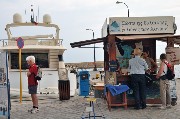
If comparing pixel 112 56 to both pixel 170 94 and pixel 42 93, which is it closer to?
pixel 170 94

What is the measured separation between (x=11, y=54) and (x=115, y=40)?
884 centimetres

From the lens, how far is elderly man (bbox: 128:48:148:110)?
12977 mm

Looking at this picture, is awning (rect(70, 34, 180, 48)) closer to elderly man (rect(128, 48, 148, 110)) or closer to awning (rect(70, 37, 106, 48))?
awning (rect(70, 37, 106, 48))

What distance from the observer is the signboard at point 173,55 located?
44.7 ft

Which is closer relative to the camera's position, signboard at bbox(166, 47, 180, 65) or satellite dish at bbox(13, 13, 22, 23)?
signboard at bbox(166, 47, 180, 65)

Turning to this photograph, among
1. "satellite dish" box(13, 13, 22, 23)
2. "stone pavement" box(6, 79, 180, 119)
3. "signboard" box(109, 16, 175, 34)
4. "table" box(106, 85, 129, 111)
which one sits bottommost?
"stone pavement" box(6, 79, 180, 119)

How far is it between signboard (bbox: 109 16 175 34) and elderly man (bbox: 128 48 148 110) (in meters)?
1.07

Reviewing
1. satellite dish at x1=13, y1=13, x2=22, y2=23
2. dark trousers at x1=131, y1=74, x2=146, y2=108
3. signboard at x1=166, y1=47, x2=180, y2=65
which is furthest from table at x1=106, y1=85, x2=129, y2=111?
satellite dish at x1=13, y1=13, x2=22, y2=23

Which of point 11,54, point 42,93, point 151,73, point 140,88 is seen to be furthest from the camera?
point 11,54

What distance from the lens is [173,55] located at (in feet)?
45.0

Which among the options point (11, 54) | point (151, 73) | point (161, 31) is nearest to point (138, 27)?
point (161, 31)

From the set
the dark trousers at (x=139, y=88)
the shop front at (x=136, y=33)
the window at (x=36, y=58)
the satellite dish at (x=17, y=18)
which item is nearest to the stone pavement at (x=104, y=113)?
the dark trousers at (x=139, y=88)

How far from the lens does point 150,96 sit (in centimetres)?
A: 1386

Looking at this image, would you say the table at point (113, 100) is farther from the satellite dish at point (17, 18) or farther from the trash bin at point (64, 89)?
the satellite dish at point (17, 18)
